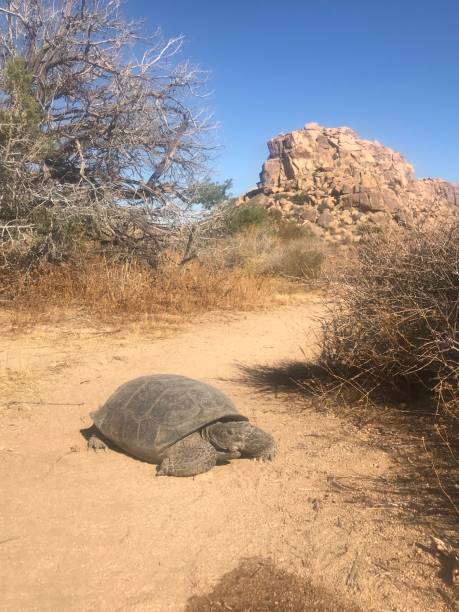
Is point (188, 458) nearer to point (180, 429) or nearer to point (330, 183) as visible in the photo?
point (180, 429)

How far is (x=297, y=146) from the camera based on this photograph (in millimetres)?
55656

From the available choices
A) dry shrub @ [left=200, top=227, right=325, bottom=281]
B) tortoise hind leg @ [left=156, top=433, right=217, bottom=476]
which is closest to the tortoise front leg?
tortoise hind leg @ [left=156, top=433, right=217, bottom=476]

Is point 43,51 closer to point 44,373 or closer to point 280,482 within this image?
point 44,373

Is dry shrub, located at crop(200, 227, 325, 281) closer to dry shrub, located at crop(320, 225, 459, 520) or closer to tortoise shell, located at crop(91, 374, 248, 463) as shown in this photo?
dry shrub, located at crop(320, 225, 459, 520)

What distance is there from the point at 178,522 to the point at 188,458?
67 cm

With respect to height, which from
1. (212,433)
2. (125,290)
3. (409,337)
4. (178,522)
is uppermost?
(409,337)

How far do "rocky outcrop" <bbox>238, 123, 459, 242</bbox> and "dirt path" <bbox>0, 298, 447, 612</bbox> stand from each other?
22496 millimetres

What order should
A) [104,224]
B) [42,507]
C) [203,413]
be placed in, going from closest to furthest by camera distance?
1. [42,507]
2. [203,413]
3. [104,224]

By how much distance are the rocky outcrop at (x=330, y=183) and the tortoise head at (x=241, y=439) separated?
22733 mm

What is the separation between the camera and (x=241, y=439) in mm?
4027

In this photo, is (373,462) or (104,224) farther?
(104,224)

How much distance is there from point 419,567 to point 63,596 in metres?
1.77

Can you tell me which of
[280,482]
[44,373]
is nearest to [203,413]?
[280,482]

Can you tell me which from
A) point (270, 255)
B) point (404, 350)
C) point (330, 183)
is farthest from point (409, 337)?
point (330, 183)
